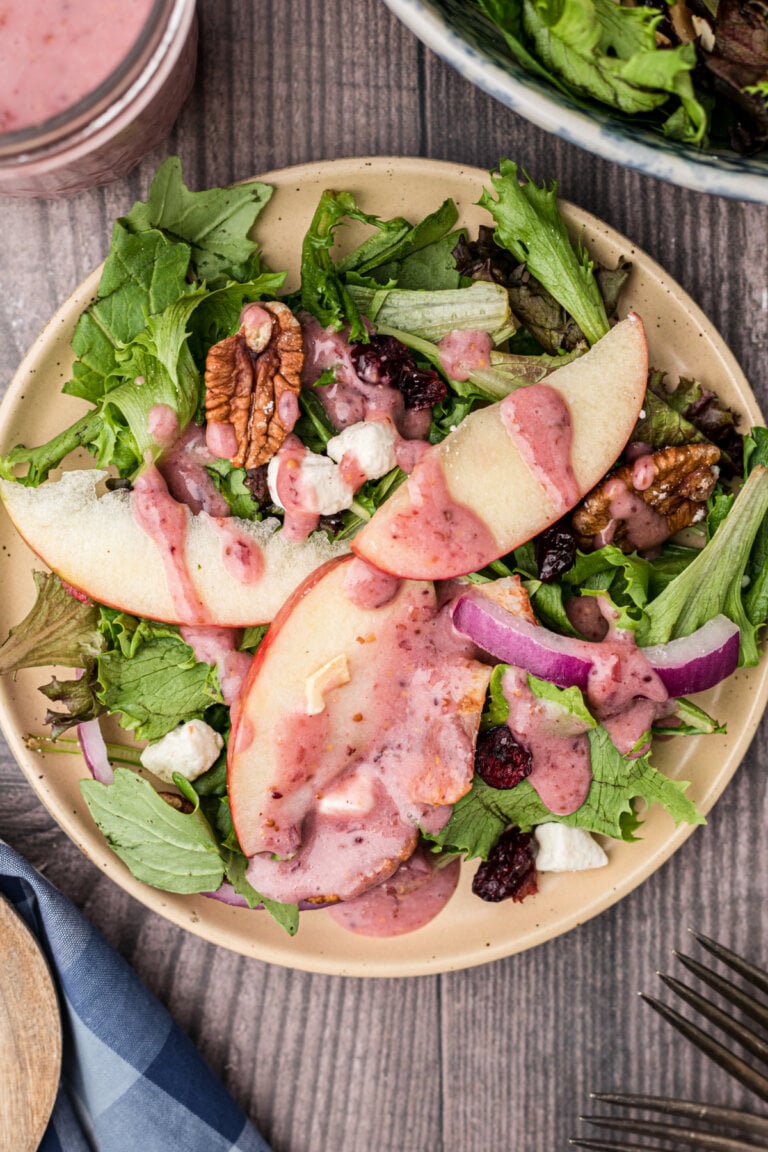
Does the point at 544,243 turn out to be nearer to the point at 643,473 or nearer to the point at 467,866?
the point at 643,473

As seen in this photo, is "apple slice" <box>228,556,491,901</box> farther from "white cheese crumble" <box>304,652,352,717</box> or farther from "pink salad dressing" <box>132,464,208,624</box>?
"pink salad dressing" <box>132,464,208,624</box>

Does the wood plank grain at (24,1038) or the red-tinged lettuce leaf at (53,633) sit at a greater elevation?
the red-tinged lettuce leaf at (53,633)

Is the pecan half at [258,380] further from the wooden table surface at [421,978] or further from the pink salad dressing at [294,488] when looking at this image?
the wooden table surface at [421,978]

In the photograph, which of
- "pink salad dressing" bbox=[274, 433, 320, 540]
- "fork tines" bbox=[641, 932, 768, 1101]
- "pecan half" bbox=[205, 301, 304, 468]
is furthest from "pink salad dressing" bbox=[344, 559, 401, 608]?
"fork tines" bbox=[641, 932, 768, 1101]

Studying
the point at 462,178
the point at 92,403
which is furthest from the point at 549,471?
the point at 92,403

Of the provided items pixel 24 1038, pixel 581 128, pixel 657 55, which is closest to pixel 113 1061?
pixel 24 1038

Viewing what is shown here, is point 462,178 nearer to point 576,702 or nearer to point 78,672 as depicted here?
point 576,702

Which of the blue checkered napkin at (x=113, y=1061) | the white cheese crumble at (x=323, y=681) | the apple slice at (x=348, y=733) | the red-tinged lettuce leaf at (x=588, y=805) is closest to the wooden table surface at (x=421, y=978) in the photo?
the blue checkered napkin at (x=113, y=1061)
